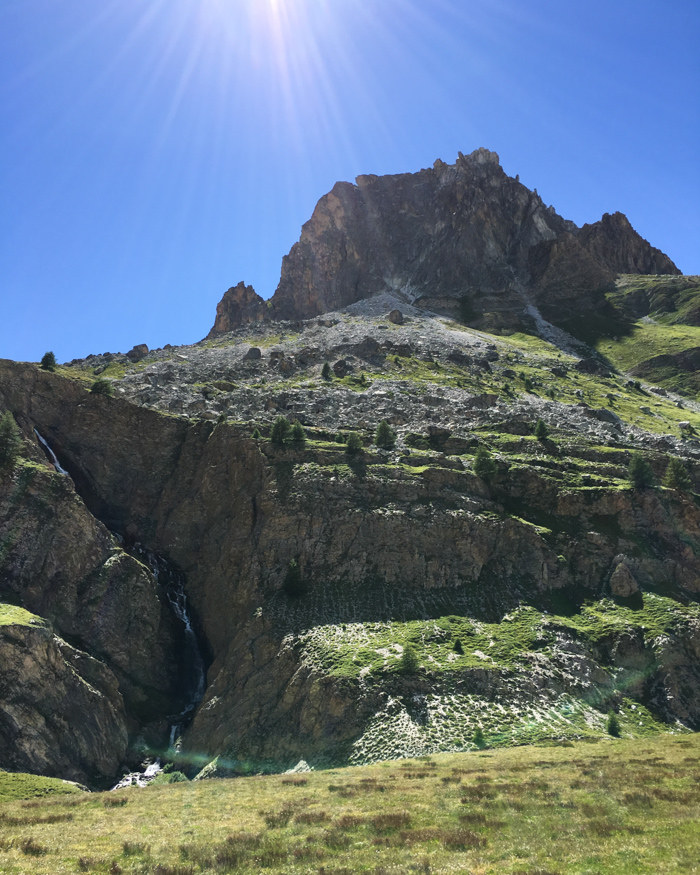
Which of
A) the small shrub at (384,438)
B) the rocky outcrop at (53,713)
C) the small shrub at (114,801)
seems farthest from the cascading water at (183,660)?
the small shrub at (384,438)

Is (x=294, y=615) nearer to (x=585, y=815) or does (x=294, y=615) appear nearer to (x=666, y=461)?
(x=585, y=815)

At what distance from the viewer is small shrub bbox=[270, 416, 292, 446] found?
76188 mm

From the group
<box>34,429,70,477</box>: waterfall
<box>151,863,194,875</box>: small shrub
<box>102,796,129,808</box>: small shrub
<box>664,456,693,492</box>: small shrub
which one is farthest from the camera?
<box>34,429,70,477</box>: waterfall

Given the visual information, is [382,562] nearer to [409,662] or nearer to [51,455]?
[409,662]

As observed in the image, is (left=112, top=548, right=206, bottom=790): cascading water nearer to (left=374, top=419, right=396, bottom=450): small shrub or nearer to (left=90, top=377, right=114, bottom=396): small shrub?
(left=90, top=377, right=114, bottom=396): small shrub

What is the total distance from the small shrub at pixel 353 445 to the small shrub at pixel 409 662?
3325 centimetres

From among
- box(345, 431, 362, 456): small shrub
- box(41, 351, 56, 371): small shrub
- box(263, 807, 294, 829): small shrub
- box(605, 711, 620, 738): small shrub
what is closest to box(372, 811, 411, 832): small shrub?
box(263, 807, 294, 829): small shrub

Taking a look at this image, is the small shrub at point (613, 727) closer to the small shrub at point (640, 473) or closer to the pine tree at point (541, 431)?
the small shrub at point (640, 473)

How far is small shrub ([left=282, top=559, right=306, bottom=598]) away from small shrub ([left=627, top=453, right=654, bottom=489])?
44613 millimetres

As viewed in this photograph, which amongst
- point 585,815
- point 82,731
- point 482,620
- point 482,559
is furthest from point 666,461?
point 82,731

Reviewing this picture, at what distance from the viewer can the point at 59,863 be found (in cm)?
1808

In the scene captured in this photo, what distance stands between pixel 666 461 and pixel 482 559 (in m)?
35.2

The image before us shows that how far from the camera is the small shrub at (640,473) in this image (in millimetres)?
70438

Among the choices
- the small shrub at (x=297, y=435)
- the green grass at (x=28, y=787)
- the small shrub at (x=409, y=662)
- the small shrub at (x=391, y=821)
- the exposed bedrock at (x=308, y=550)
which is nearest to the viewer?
the small shrub at (x=391, y=821)
